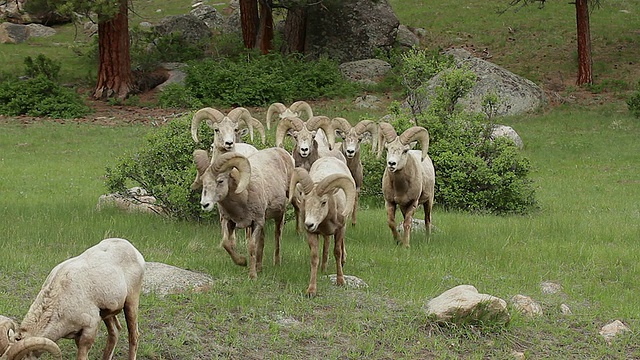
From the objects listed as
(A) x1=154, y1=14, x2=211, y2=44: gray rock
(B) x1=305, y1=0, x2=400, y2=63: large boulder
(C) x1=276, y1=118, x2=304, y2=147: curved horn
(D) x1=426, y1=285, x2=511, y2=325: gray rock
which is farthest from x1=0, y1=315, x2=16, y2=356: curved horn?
(A) x1=154, y1=14, x2=211, y2=44: gray rock

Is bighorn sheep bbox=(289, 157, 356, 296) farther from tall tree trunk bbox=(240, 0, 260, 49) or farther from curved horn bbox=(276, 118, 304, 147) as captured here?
tall tree trunk bbox=(240, 0, 260, 49)

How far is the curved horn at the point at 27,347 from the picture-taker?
6820 mm

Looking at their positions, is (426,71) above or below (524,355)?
above

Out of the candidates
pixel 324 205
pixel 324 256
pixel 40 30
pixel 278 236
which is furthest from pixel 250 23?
pixel 324 205

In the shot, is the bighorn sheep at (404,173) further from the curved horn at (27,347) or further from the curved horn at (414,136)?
the curved horn at (27,347)

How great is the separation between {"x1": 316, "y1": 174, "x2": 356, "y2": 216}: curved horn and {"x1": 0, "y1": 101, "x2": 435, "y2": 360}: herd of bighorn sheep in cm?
1

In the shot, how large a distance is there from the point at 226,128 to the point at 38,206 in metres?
4.73

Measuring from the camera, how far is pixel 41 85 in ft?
104

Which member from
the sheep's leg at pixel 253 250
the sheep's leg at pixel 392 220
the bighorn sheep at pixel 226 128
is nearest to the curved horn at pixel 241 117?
the bighorn sheep at pixel 226 128

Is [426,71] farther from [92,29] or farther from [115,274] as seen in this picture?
[92,29]

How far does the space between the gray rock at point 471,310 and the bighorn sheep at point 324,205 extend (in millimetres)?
1516

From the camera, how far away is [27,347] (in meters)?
6.82

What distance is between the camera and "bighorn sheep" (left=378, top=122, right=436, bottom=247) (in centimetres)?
1405

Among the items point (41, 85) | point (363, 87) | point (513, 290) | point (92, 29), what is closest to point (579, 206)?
point (513, 290)
